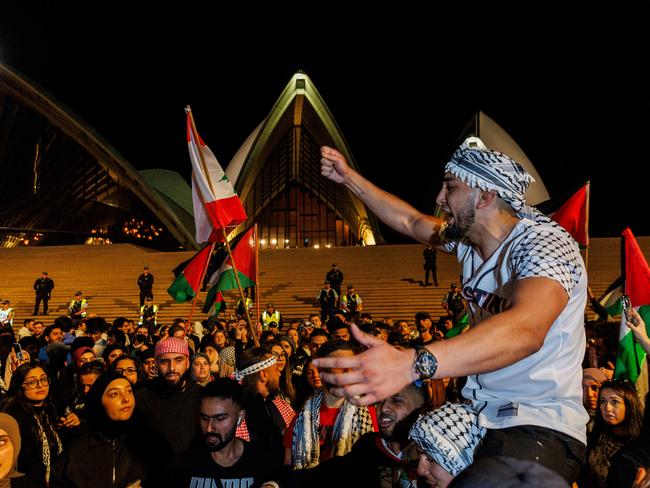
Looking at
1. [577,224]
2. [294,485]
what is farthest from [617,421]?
[577,224]

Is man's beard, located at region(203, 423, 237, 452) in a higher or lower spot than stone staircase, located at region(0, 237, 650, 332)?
lower

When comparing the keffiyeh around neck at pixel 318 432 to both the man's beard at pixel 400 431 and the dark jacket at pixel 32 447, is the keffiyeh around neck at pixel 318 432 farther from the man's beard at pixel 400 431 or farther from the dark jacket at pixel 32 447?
the dark jacket at pixel 32 447

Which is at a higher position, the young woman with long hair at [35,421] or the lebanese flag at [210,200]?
the lebanese flag at [210,200]

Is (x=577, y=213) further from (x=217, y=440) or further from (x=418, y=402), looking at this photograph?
(x=217, y=440)

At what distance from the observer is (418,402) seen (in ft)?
8.50

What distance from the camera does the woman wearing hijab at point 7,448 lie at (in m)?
2.80

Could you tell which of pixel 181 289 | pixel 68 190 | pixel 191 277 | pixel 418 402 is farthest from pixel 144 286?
pixel 68 190

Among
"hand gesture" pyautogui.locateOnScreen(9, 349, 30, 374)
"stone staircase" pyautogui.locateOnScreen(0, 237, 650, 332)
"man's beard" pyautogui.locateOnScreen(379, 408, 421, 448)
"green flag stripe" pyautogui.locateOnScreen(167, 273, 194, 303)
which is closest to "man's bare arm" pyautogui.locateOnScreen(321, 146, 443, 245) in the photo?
"man's beard" pyautogui.locateOnScreen(379, 408, 421, 448)

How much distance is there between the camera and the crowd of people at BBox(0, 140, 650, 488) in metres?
1.21

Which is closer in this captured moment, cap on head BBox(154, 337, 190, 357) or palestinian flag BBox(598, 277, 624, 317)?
cap on head BBox(154, 337, 190, 357)

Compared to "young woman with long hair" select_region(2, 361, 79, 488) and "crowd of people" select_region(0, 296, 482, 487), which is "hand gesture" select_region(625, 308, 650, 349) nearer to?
"crowd of people" select_region(0, 296, 482, 487)

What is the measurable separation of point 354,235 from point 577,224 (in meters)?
37.1

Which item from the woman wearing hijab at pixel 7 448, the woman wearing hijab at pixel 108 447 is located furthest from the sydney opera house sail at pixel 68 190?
the woman wearing hijab at pixel 7 448

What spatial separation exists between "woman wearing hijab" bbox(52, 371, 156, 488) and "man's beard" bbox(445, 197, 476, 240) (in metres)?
2.55
